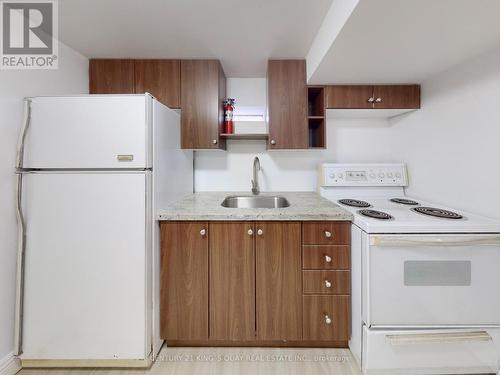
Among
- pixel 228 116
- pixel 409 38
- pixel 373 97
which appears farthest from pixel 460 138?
pixel 228 116

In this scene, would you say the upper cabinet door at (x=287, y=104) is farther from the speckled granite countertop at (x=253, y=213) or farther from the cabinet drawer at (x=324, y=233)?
the cabinet drawer at (x=324, y=233)

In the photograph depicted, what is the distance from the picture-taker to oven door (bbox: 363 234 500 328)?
1.30 meters

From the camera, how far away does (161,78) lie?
1.99 m

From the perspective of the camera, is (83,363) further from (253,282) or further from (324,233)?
(324,233)

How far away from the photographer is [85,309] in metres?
1.40

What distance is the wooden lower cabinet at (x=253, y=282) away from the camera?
1529mm

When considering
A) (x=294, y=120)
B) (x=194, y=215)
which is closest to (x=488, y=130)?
(x=294, y=120)

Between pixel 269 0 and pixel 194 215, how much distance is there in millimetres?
1307

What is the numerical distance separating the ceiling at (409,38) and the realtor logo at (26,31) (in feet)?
5.48

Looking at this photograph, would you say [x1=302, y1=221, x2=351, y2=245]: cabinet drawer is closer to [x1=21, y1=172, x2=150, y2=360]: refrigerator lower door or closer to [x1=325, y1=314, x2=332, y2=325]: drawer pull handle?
[x1=325, y1=314, x2=332, y2=325]: drawer pull handle

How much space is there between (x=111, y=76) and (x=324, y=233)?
2082 mm

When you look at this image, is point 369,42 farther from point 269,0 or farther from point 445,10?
point 269,0

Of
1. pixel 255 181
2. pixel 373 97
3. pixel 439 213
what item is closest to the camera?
pixel 439 213

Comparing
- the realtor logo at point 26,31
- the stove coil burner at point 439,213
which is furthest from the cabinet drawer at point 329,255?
the realtor logo at point 26,31
